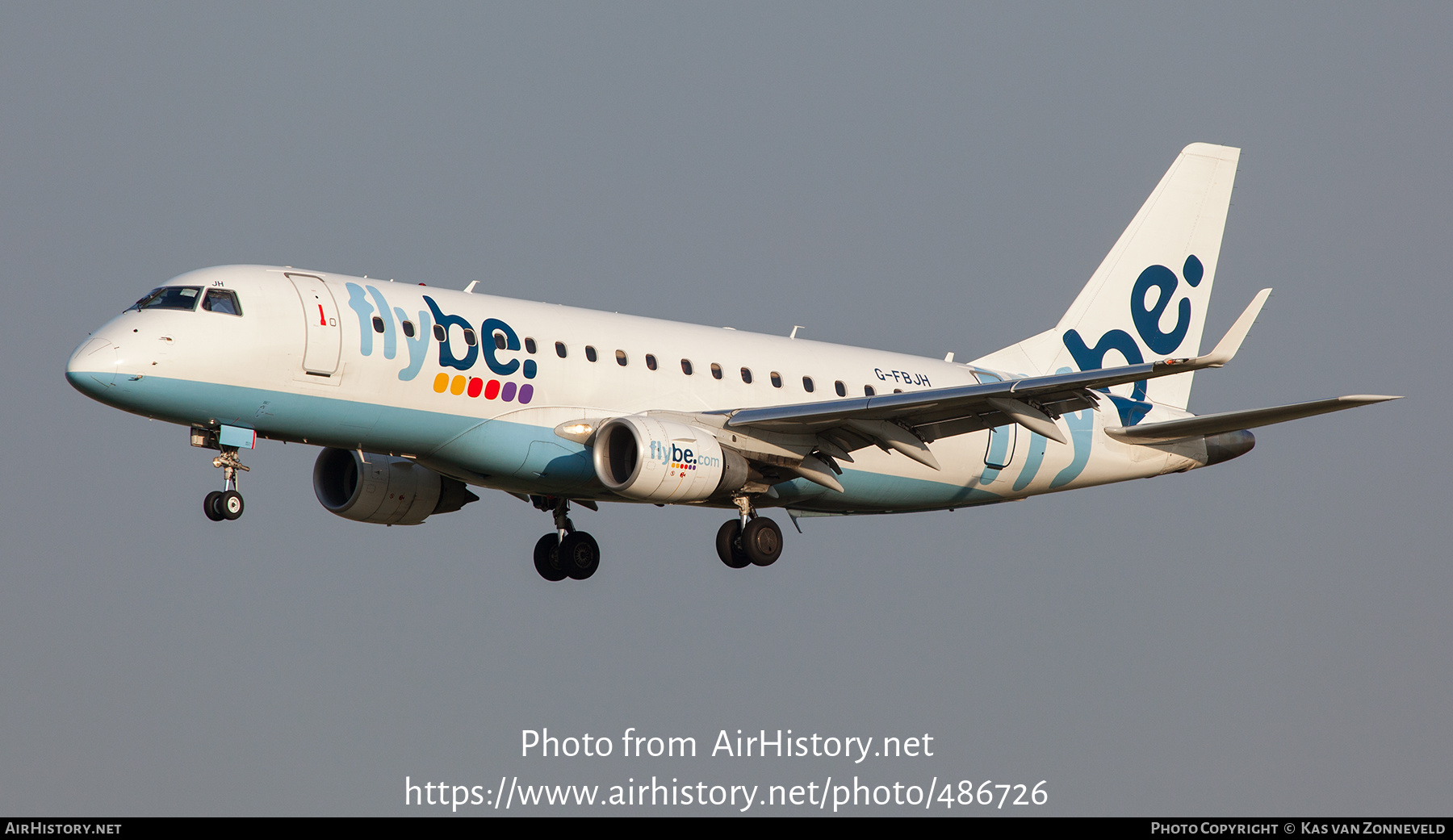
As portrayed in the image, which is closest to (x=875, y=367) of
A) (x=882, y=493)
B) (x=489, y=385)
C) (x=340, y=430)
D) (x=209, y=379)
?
(x=882, y=493)

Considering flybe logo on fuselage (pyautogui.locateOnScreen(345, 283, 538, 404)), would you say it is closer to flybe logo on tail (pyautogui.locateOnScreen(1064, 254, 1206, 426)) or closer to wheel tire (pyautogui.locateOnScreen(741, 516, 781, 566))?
wheel tire (pyautogui.locateOnScreen(741, 516, 781, 566))

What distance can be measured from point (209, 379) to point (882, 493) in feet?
47.3

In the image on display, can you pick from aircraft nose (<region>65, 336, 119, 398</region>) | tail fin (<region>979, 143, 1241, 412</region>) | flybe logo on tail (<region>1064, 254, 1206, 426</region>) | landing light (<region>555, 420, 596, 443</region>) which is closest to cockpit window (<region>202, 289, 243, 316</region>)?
aircraft nose (<region>65, 336, 119, 398</region>)

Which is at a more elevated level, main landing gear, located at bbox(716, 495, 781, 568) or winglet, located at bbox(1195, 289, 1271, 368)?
winglet, located at bbox(1195, 289, 1271, 368)

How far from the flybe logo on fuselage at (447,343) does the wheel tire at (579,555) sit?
644 centimetres

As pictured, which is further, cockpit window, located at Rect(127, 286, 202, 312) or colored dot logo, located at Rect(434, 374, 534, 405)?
colored dot logo, located at Rect(434, 374, 534, 405)

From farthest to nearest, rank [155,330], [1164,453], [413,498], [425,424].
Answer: [1164,453] → [413,498] → [425,424] → [155,330]

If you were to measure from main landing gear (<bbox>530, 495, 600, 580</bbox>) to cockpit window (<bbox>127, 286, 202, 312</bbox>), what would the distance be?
9.95 m

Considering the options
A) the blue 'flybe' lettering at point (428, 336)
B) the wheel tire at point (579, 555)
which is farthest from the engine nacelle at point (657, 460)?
the wheel tire at point (579, 555)

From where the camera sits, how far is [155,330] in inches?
1152

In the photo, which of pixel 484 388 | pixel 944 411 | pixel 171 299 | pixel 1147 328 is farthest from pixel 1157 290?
pixel 171 299

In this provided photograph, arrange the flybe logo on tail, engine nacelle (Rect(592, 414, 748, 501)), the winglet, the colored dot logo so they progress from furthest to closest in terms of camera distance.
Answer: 1. the flybe logo on tail
2. engine nacelle (Rect(592, 414, 748, 501))
3. the colored dot logo
4. the winglet

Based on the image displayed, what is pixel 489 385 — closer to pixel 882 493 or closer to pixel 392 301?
pixel 392 301

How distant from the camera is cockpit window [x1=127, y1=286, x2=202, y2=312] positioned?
1173 inches
